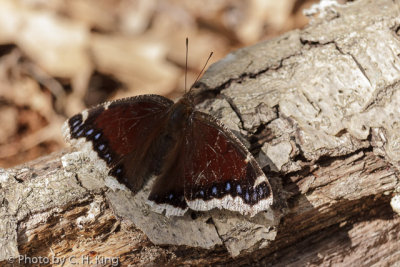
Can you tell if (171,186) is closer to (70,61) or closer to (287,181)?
(287,181)

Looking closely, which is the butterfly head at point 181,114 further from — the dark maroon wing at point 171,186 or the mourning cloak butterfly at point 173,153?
the dark maroon wing at point 171,186

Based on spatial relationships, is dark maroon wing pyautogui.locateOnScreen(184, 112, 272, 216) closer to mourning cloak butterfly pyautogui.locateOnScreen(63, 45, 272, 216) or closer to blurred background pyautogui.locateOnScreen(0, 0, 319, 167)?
mourning cloak butterfly pyautogui.locateOnScreen(63, 45, 272, 216)

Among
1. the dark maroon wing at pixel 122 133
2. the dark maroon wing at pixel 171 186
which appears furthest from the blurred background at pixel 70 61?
the dark maroon wing at pixel 171 186

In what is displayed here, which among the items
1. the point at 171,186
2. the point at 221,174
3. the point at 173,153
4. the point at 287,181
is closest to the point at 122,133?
the point at 173,153

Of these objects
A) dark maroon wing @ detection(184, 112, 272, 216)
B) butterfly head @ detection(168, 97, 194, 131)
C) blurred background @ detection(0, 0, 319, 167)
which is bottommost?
dark maroon wing @ detection(184, 112, 272, 216)

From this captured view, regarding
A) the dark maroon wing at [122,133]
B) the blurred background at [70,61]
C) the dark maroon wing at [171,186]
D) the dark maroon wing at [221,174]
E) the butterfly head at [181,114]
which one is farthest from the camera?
the blurred background at [70,61]

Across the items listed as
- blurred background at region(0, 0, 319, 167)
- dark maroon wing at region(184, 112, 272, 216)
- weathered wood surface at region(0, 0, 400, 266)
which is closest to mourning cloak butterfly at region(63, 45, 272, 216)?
dark maroon wing at region(184, 112, 272, 216)

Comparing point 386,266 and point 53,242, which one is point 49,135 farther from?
point 386,266
